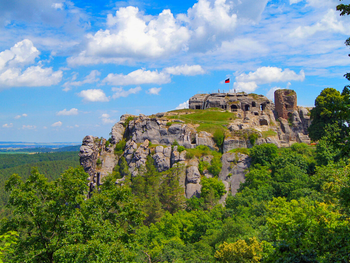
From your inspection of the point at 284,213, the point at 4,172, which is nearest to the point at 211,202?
the point at 284,213

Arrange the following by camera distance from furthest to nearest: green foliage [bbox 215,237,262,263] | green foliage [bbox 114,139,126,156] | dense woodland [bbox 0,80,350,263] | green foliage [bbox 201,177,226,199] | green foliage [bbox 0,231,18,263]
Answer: green foliage [bbox 114,139,126,156] < green foliage [bbox 201,177,226,199] < green foliage [bbox 215,237,262,263] < dense woodland [bbox 0,80,350,263] < green foliage [bbox 0,231,18,263]

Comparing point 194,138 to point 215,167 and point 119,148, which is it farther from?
point 119,148

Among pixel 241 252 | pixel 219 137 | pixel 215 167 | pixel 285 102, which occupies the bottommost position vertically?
pixel 241 252

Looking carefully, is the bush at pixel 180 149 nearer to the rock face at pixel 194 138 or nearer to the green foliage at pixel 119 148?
the rock face at pixel 194 138

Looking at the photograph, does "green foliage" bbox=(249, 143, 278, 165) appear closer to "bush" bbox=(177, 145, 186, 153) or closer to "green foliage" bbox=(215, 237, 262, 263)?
"bush" bbox=(177, 145, 186, 153)

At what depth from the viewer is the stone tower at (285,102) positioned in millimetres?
75000

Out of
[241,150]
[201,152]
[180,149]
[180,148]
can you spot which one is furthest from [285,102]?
[180,149]

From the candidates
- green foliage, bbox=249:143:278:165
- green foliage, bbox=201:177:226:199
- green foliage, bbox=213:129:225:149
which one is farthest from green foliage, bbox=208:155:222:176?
green foliage, bbox=249:143:278:165

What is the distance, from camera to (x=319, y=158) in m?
43.1

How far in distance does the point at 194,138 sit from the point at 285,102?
102 feet

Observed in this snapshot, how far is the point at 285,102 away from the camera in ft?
248

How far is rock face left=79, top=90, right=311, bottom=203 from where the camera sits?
172ft

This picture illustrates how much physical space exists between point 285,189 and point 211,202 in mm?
12014

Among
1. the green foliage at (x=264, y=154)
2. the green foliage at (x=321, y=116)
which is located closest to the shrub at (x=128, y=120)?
the green foliage at (x=264, y=154)
